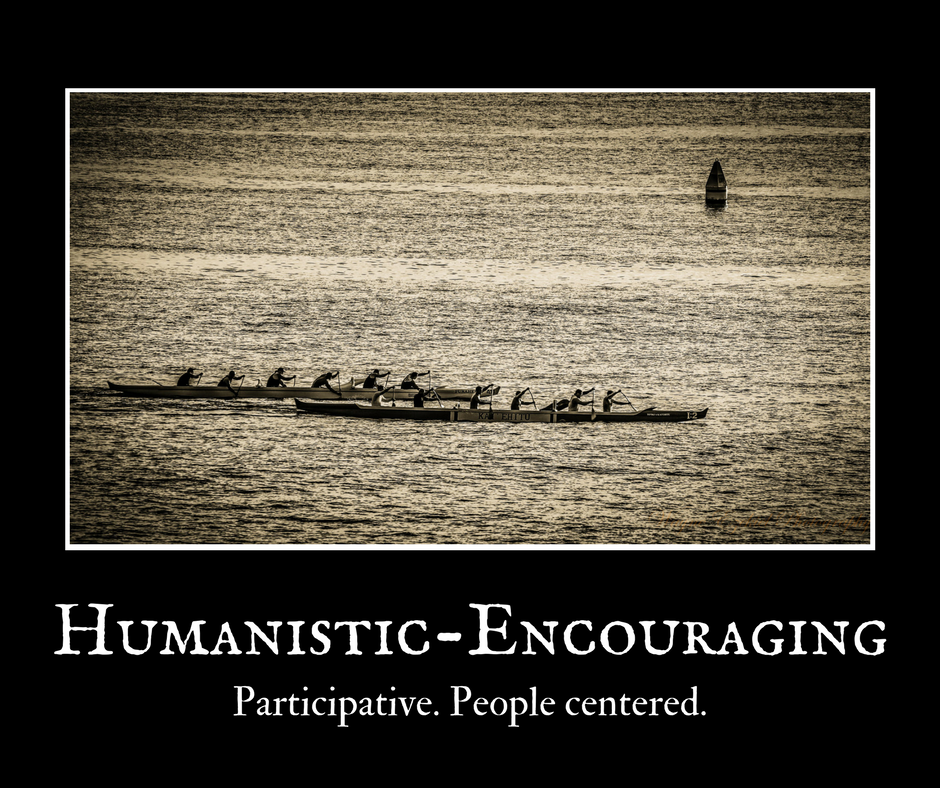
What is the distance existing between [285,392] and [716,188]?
11.5 feet

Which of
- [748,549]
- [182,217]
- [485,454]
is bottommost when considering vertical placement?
[748,549]

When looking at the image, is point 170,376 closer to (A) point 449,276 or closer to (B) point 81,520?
(B) point 81,520

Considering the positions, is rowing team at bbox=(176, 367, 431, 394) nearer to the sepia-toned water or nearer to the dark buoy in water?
the sepia-toned water

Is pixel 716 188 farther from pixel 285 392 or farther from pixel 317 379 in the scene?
pixel 285 392

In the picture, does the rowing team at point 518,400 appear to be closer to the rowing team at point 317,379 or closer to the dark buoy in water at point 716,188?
the rowing team at point 317,379

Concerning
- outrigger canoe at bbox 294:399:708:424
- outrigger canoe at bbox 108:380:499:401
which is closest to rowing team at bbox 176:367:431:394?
outrigger canoe at bbox 108:380:499:401

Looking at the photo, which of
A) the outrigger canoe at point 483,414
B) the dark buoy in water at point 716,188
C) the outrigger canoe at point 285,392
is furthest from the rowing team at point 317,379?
the dark buoy in water at point 716,188

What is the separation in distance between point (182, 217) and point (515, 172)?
2509 millimetres

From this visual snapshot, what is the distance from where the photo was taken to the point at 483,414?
9820mm

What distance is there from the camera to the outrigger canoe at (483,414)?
31.4 feet

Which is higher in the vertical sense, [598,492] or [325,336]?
[325,336]

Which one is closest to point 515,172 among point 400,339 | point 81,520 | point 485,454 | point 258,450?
point 400,339

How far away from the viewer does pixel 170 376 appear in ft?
31.9

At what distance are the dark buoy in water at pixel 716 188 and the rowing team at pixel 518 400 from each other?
1.65 metres
